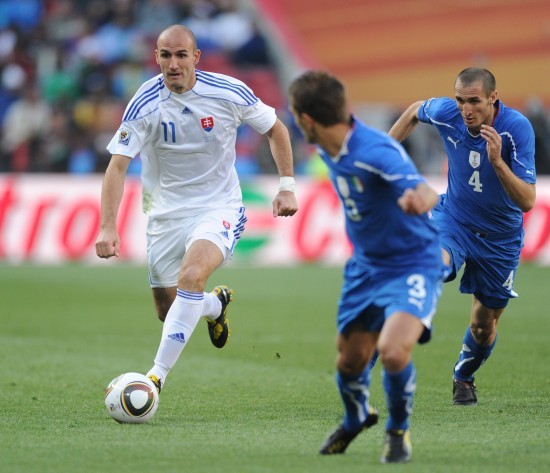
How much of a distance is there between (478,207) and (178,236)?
6.80 ft

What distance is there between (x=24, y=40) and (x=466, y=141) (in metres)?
18.4

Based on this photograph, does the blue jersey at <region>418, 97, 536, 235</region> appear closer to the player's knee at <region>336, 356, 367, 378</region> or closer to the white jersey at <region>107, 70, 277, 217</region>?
the white jersey at <region>107, 70, 277, 217</region>

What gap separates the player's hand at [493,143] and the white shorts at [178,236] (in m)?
1.87

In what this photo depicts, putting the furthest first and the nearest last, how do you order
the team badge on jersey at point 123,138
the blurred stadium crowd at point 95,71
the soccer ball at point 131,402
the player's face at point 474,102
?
1. the blurred stadium crowd at point 95,71
2. the team badge on jersey at point 123,138
3. the player's face at point 474,102
4. the soccer ball at point 131,402

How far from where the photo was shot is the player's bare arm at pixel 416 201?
546cm

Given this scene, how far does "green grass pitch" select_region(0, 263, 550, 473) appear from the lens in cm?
593

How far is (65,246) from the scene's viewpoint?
19.2 meters

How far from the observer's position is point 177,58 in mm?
7746

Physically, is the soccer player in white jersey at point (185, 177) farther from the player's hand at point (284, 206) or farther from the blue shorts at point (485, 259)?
the blue shorts at point (485, 259)

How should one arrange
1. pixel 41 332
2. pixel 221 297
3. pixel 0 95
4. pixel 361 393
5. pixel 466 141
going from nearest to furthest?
pixel 361 393 → pixel 466 141 → pixel 221 297 → pixel 41 332 → pixel 0 95

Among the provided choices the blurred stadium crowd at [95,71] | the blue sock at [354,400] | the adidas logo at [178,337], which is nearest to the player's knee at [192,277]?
the adidas logo at [178,337]

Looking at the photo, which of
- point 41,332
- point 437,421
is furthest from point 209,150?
point 41,332

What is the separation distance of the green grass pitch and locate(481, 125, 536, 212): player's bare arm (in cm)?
136

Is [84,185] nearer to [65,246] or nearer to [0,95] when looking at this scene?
[65,246]
